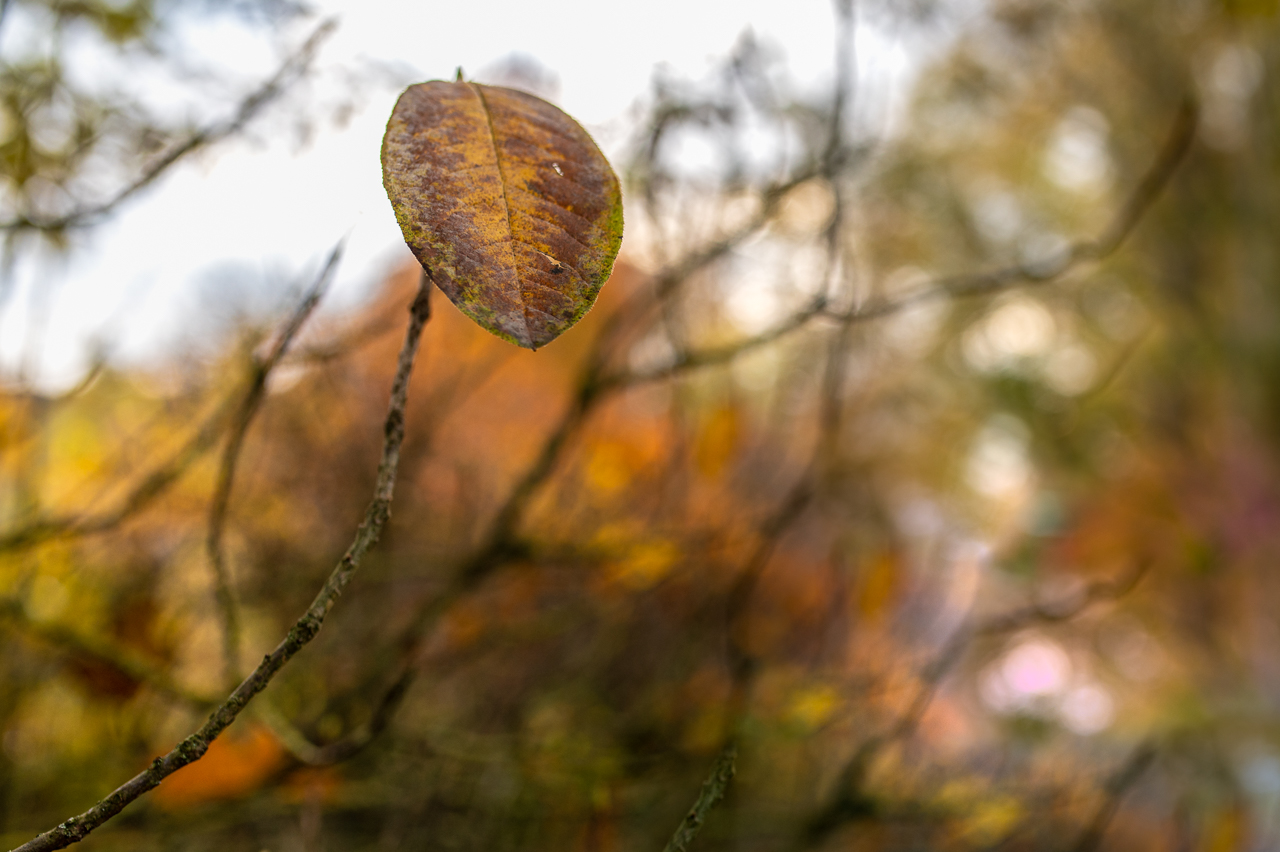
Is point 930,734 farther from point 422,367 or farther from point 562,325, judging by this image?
point 562,325

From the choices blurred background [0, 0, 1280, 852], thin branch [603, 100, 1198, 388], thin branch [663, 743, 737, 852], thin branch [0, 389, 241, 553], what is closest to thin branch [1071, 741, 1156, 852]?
blurred background [0, 0, 1280, 852]

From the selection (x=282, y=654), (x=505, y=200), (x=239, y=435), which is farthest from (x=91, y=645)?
(x=505, y=200)

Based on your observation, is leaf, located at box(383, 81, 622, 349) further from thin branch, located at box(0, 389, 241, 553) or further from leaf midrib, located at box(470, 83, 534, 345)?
thin branch, located at box(0, 389, 241, 553)

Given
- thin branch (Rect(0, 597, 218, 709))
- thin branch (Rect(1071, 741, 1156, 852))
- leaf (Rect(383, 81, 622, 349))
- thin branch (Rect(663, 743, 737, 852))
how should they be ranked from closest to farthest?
leaf (Rect(383, 81, 622, 349))
thin branch (Rect(663, 743, 737, 852))
thin branch (Rect(0, 597, 218, 709))
thin branch (Rect(1071, 741, 1156, 852))

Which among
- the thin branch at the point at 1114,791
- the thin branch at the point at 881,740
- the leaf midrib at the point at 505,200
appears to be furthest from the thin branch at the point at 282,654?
the thin branch at the point at 1114,791

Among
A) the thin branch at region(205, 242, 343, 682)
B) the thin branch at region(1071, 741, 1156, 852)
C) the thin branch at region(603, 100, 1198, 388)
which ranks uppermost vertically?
the thin branch at region(603, 100, 1198, 388)

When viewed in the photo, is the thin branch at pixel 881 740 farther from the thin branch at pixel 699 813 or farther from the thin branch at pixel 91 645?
the thin branch at pixel 91 645
